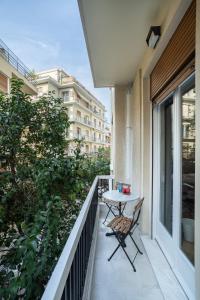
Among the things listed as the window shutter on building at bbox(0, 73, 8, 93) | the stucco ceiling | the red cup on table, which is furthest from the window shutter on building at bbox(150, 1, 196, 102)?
the window shutter on building at bbox(0, 73, 8, 93)

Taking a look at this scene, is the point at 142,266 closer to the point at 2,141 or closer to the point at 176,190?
the point at 176,190

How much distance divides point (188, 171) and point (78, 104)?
1926cm

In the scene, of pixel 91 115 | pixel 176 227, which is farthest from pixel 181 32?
pixel 91 115

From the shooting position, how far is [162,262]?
2311 mm

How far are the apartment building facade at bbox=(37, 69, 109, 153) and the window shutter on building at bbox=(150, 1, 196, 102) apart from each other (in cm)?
1124

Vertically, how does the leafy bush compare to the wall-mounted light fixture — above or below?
below

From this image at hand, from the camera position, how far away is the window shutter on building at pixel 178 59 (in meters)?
1.57

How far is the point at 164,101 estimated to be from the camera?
8.64 feet

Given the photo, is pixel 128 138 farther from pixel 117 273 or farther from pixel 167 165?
pixel 117 273

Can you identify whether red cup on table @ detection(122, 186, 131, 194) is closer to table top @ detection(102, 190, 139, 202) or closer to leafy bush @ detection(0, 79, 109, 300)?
table top @ detection(102, 190, 139, 202)

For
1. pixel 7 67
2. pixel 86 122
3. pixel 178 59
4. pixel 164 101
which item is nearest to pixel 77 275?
pixel 178 59

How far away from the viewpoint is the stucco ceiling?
1954 millimetres

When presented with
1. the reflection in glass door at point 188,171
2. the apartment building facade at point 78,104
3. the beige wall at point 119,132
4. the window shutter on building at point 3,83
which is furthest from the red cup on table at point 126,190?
the apartment building facade at point 78,104

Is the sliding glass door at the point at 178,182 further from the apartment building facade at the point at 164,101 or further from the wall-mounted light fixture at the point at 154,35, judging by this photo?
the wall-mounted light fixture at the point at 154,35
